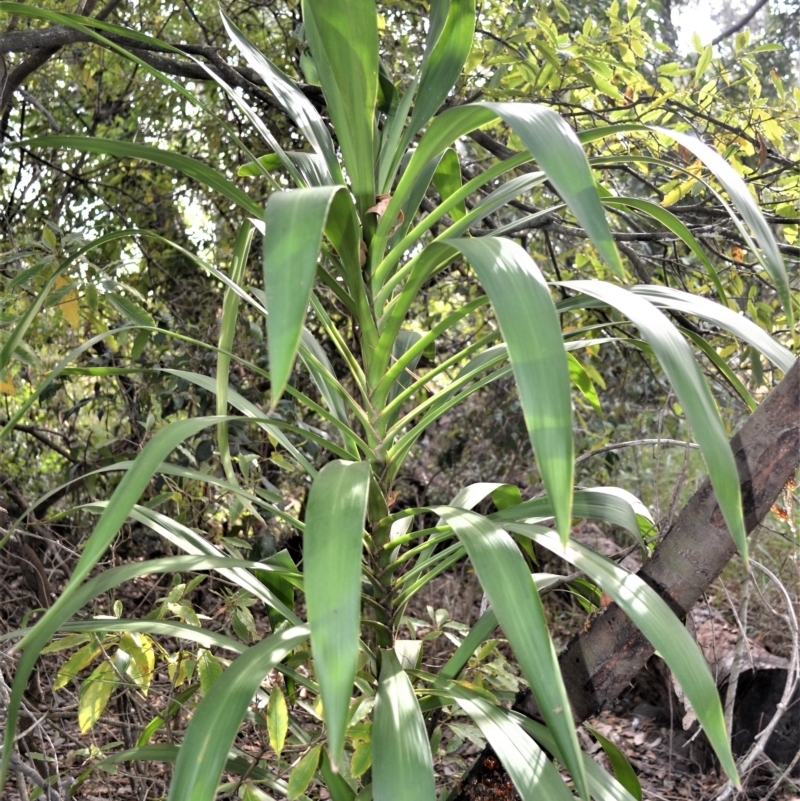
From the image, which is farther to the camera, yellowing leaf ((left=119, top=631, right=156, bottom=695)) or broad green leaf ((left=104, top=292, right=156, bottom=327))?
broad green leaf ((left=104, top=292, right=156, bottom=327))

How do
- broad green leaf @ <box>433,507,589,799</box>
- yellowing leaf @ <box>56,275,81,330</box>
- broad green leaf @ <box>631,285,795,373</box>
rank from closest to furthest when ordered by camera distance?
broad green leaf @ <box>433,507,589,799</box> < broad green leaf @ <box>631,285,795,373</box> < yellowing leaf @ <box>56,275,81,330</box>

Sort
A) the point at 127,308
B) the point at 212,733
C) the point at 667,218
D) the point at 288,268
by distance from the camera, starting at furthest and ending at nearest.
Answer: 1. the point at 127,308
2. the point at 667,218
3. the point at 212,733
4. the point at 288,268

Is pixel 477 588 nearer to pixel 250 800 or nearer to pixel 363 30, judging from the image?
pixel 250 800

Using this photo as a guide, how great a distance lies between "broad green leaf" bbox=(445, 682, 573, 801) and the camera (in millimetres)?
708

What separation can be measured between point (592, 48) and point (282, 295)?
4.98 feet

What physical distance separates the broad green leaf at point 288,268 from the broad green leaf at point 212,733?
11.6 inches

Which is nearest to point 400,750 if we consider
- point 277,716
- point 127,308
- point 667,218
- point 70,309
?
point 277,716

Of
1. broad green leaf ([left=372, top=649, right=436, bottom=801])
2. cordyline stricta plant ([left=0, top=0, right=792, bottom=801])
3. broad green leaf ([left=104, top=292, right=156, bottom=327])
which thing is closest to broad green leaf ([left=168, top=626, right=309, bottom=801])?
cordyline stricta plant ([left=0, top=0, right=792, bottom=801])

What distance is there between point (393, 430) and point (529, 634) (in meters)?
0.34

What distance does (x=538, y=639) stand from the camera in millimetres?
633

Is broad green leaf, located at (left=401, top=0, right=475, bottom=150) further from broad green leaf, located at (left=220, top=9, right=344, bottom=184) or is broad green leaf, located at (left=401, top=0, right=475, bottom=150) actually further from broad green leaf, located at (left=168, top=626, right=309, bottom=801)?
broad green leaf, located at (left=168, top=626, right=309, bottom=801)

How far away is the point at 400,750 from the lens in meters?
0.70

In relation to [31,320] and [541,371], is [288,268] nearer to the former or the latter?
[541,371]

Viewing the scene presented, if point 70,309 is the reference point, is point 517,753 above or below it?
below
